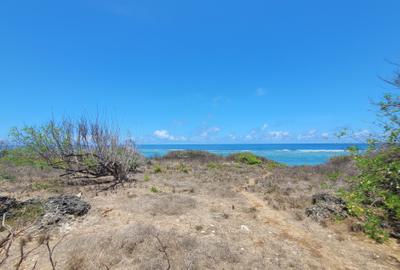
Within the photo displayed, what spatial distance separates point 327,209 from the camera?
24.3ft

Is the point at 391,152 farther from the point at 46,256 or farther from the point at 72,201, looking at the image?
the point at 72,201

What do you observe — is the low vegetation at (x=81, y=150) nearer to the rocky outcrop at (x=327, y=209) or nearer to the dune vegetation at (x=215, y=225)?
the dune vegetation at (x=215, y=225)

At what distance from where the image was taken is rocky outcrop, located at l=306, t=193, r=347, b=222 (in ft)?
23.4

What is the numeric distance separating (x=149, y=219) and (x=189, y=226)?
1.24 metres

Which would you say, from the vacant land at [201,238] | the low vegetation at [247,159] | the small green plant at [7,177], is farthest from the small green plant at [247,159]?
the small green plant at [7,177]

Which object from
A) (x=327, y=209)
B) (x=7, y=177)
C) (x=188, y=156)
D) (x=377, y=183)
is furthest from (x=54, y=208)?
(x=188, y=156)

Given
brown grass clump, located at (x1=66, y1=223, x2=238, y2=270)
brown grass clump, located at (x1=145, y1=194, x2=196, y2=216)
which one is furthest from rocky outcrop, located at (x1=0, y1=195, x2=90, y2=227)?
brown grass clump, located at (x1=145, y1=194, x2=196, y2=216)

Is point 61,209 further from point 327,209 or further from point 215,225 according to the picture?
point 327,209

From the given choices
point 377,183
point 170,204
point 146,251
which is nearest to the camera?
point 146,251

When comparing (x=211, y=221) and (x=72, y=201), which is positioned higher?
(x=72, y=201)

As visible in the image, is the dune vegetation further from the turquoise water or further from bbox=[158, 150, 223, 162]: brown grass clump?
bbox=[158, 150, 223, 162]: brown grass clump

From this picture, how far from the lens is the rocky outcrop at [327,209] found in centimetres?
714

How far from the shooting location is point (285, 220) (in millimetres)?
7020

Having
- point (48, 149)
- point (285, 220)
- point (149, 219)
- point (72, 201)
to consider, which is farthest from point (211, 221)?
point (48, 149)
